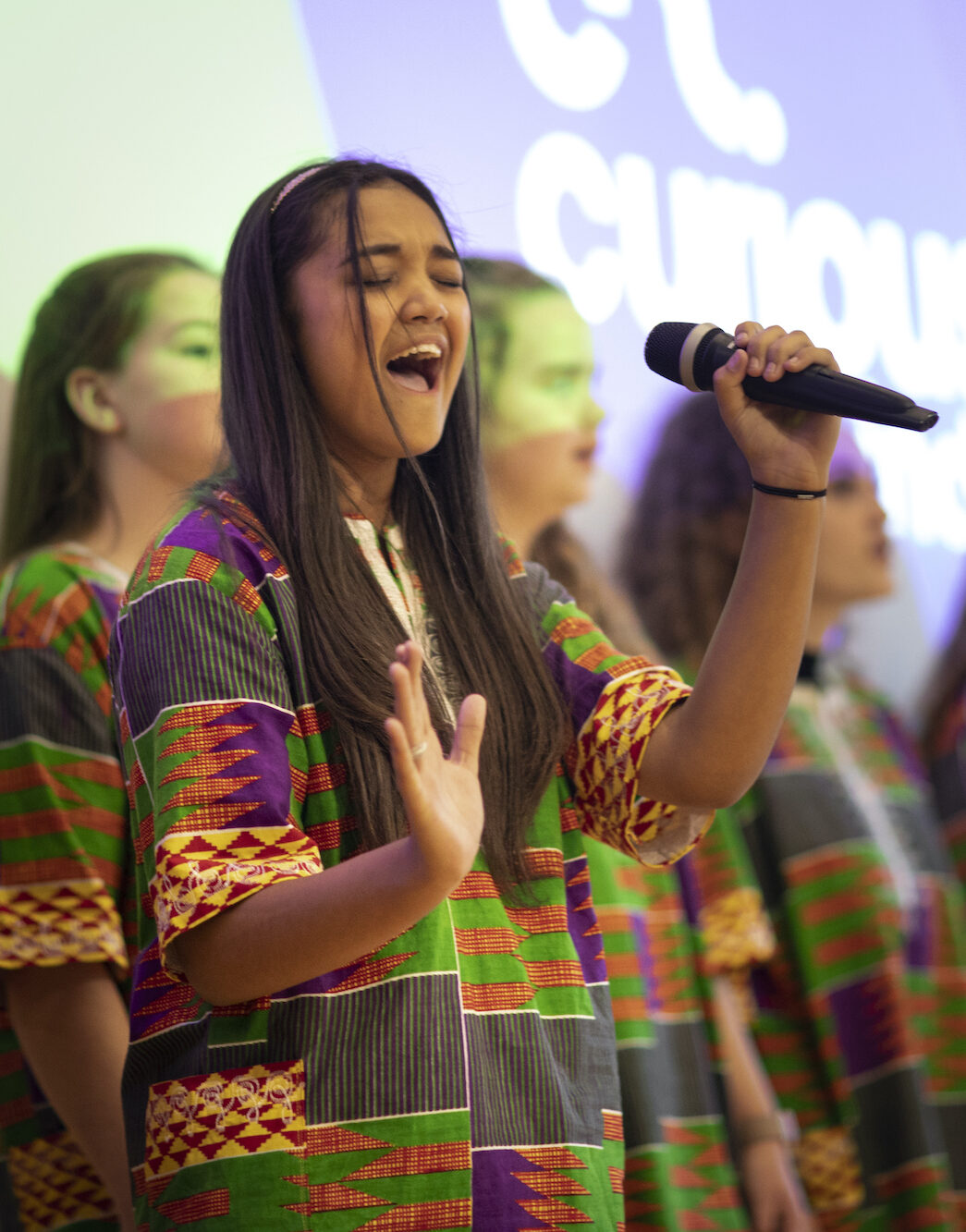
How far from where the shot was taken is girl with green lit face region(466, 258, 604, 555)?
2078 millimetres

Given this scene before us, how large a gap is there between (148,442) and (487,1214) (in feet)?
3.36

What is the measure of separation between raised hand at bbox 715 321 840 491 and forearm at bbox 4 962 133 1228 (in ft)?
2.77

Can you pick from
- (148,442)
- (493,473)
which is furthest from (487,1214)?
(493,473)

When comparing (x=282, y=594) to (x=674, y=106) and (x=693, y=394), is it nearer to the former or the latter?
(x=693, y=394)

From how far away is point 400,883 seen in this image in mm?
866

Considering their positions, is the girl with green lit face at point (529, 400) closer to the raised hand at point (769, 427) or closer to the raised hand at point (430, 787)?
the raised hand at point (769, 427)

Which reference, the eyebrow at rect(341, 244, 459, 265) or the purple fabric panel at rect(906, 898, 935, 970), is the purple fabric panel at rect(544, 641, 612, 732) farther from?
the purple fabric panel at rect(906, 898, 935, 970)

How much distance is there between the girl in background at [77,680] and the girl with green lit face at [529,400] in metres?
0.48

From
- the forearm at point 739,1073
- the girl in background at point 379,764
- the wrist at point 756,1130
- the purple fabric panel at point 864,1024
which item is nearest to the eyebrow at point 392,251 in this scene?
the girl in background at point 379,764

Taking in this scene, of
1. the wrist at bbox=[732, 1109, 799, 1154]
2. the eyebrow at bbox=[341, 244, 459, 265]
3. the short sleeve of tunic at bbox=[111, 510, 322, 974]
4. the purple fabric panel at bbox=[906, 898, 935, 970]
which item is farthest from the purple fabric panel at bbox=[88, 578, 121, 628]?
the purple fabric panel at bbox=[906, 898, 935, 970]

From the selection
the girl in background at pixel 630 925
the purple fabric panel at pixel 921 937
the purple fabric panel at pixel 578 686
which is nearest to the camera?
the purple fabric panel at pixel 578 686

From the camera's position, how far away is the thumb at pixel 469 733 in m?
0.92

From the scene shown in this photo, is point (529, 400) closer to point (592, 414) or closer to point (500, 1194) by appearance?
point (592, 414)

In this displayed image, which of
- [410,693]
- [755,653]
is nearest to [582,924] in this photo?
[755,653]
